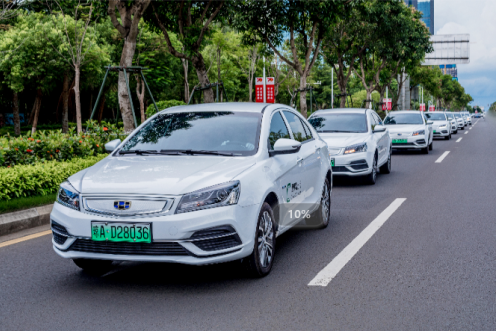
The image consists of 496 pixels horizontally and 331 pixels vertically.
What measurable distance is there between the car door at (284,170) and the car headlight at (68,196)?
169 cm

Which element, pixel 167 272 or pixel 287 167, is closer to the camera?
pixel 167 272

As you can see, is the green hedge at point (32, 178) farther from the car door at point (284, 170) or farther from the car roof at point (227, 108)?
the car door at point (284, 170)

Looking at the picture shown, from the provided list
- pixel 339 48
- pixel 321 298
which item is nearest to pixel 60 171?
pixel 321 298

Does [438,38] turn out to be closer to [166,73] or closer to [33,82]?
[166,73]

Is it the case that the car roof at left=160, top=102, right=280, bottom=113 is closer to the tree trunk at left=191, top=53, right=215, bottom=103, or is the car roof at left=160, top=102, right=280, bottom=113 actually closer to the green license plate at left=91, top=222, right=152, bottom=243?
the green license plate at left=91, top=222, right=152, bottom=243

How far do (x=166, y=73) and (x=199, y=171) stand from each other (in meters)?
39.6

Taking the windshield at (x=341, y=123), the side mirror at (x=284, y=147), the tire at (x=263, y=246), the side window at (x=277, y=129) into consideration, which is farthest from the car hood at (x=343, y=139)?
the tire at (x=263, y=246)

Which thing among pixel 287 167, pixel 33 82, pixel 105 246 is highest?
pixel 33 82

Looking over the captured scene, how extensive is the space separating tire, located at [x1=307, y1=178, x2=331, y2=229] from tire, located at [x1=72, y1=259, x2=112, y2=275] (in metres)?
2.72

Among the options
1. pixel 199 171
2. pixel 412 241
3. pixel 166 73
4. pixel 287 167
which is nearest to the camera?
pixel 199 171

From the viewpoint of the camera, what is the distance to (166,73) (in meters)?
43.5

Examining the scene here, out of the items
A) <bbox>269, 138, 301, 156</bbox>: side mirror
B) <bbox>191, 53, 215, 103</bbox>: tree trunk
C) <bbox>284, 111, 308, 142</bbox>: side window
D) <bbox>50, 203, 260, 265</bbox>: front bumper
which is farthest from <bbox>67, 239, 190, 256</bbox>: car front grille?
<bbox>191, 53, 215, 103</bbox>: tree trunk

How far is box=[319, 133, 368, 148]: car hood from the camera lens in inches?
452

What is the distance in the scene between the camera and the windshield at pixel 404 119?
66.0 ft
